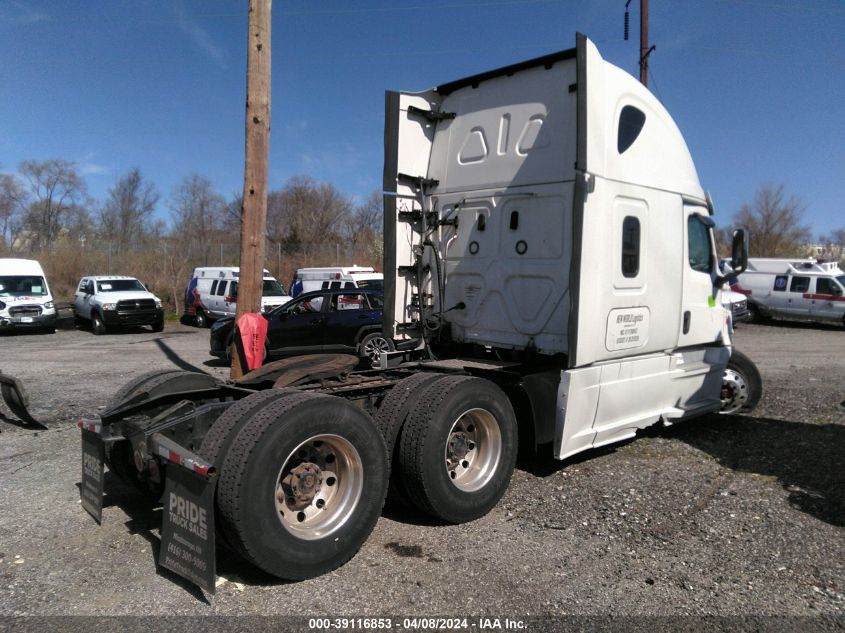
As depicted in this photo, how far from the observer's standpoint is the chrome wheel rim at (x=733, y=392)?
7309mm

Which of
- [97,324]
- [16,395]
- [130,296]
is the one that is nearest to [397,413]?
[16,395]

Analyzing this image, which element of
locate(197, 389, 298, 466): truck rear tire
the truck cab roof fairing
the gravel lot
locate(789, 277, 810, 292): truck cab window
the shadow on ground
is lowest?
the gravel lot

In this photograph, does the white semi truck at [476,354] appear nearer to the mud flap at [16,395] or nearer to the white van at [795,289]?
the mud flap at [16,395]

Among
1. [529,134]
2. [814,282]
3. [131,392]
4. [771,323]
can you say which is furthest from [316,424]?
[771,323]

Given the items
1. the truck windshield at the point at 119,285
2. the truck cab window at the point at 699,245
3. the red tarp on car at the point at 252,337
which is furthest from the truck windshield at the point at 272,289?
the truck cab window at the point at 699,245

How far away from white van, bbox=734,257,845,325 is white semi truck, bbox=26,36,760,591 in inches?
644

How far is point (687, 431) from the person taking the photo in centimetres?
700

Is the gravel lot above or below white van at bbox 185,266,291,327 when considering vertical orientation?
below

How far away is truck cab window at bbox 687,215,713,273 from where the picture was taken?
6.30 meters

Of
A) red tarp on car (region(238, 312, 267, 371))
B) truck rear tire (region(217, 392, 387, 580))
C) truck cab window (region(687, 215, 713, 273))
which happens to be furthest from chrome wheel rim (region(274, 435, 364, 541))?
truck cab window (region(687, 215, 713, 273))

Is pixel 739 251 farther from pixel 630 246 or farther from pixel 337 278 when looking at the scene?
pixel 337 278

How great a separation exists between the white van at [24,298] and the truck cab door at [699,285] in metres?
20.0

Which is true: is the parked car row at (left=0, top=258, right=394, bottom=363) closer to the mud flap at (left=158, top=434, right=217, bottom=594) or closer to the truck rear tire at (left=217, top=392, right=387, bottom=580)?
the truck rear tire at (left=217, top=392, right=387, bottom=580)

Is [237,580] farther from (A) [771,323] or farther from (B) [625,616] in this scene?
(A) [771,323]
